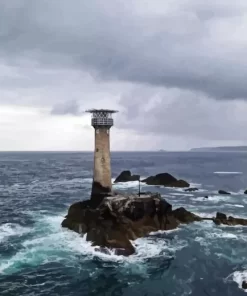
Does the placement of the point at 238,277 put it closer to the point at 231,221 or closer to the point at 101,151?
the point at 231,221

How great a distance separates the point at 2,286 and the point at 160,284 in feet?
42.5

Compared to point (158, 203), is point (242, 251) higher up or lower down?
lower down

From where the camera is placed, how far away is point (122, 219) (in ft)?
132

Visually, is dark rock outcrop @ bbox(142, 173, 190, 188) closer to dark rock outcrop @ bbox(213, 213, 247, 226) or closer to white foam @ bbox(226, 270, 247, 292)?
dark rock outcrop @ bbox(213, 213, 247, 226)

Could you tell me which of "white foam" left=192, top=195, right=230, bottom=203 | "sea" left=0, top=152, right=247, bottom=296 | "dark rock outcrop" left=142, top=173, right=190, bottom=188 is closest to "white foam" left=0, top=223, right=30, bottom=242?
"sea" left=0, top=152, right=247, bottom=296

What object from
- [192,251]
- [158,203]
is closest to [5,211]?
[158,203]

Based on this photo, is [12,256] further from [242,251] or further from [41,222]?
[242,251]

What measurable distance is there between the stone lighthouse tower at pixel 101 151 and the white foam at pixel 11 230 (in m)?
10.5

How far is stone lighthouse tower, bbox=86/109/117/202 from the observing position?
47.8 metres

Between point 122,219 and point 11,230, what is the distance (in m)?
14.4

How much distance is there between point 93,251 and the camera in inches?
1404

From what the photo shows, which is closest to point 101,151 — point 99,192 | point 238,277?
point 99,192

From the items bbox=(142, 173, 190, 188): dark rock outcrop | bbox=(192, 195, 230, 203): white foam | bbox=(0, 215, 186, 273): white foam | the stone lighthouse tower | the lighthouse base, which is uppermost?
the stone lighthouse tower

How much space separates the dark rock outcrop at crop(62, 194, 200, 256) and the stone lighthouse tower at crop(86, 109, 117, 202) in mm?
3437
